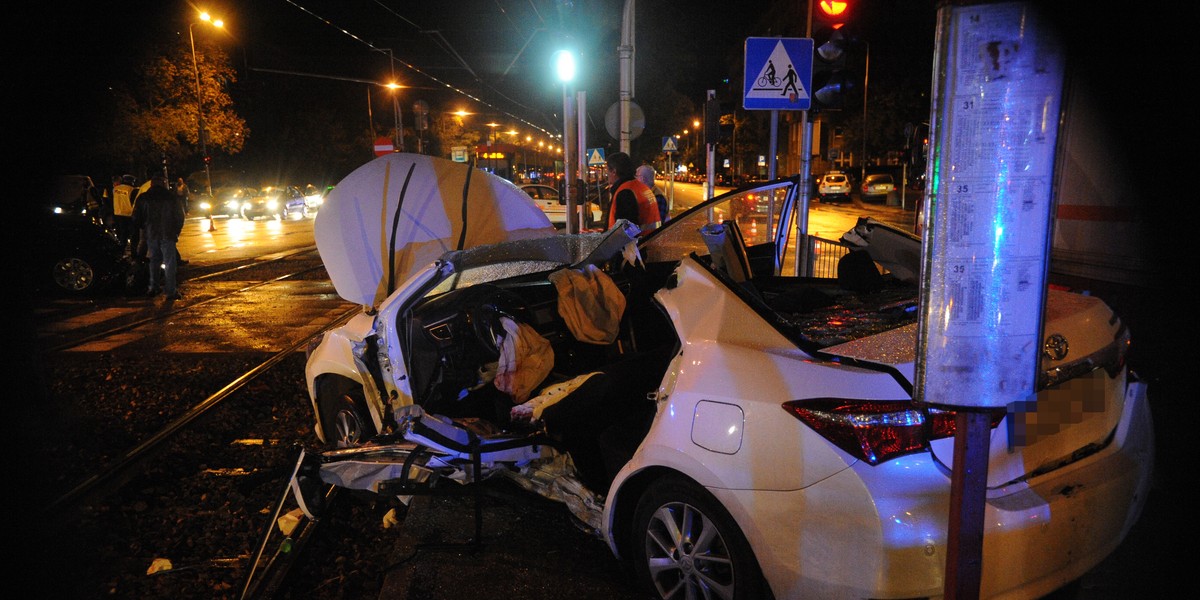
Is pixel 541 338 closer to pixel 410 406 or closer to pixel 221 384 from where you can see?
pixel 410 406

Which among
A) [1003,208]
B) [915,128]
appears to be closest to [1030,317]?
[1003,208]

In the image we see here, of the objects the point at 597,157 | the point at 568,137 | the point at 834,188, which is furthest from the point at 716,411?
the point at 834,188

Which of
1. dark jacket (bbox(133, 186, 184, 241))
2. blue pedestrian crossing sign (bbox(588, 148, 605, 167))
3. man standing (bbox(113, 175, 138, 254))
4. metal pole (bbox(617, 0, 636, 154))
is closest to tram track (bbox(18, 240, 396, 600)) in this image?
dark jacket (bbox(133, 186, 184, 241))

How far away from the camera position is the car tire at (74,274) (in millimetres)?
11930

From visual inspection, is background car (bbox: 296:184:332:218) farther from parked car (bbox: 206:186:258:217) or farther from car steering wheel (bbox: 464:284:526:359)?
car steering wheel (bbox: 464:284:526:359)

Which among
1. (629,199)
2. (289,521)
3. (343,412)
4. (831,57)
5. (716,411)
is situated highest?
(831,57)

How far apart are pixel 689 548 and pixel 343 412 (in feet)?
9.25

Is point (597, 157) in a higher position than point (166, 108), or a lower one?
lower

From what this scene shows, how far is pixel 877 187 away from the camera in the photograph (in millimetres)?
35938

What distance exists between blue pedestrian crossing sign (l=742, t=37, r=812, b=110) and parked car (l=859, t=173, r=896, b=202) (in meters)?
30.9

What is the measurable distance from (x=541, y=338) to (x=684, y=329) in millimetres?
1538

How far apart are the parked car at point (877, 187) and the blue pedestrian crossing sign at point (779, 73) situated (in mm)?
30914

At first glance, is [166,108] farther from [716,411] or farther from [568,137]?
[716,411]

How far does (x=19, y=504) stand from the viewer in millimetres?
4449
